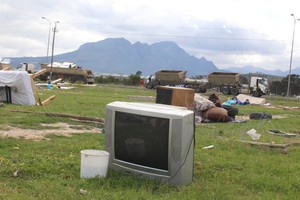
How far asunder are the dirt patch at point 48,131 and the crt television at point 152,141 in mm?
3720

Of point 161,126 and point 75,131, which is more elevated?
point 161,126

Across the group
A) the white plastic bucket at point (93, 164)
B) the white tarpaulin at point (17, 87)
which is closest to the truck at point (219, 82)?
the white tarpaulin at point (17, 87)

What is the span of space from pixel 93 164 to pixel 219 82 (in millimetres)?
46830

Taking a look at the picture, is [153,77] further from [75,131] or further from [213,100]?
[75,131]

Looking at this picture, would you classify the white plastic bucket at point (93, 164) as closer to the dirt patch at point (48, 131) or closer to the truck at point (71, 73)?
the dirt patch at point (48, 131)

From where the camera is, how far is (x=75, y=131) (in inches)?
444

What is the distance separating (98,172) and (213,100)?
13.2 meters

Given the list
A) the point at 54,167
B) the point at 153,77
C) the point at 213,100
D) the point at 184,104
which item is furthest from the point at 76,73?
the point at 54,167

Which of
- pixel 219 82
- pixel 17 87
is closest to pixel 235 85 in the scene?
pixel 219 82

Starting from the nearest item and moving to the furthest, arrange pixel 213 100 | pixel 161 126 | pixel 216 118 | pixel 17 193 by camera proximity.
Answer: pixel 17 193 → pixel 161 126 → pixel 216 118 → pixel 213 100

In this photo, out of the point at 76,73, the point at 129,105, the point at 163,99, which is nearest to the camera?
the point at 129,105

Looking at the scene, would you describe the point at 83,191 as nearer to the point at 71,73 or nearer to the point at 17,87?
the point at 17,87

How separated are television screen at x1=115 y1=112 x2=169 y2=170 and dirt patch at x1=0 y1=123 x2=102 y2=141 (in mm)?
3784

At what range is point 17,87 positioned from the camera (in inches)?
716
